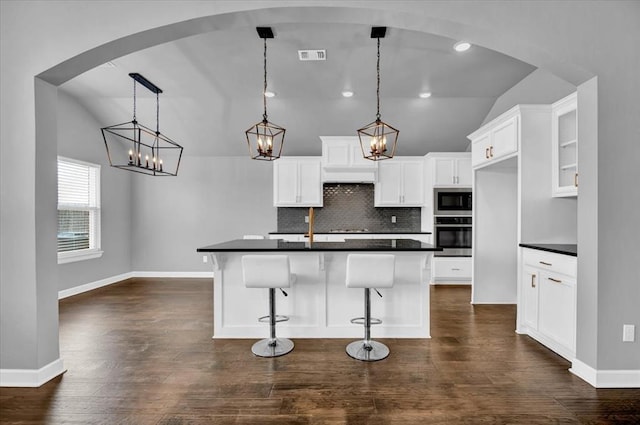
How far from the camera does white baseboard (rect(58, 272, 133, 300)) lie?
16.0ft

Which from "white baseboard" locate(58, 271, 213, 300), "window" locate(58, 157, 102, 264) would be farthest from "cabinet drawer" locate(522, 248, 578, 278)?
"window" locate(58, 157, 102, 264)

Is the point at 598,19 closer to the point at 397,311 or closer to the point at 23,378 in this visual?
the point at 397,311

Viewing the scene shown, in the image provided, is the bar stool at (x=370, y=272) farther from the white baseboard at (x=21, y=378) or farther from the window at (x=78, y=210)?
the window at (x=78, y=210)

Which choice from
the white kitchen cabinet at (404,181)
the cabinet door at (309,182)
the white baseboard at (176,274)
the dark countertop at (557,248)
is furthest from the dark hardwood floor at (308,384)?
the cabinet door at (309,182)

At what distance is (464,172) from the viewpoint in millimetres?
5766

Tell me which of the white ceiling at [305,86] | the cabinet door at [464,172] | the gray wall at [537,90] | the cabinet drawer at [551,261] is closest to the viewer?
the cabinet drawer at [551,261]

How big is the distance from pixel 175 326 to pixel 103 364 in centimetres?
93

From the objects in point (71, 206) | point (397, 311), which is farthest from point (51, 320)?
point (71, 206)

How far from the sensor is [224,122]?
5.62m

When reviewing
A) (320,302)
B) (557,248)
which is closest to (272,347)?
(320,302)

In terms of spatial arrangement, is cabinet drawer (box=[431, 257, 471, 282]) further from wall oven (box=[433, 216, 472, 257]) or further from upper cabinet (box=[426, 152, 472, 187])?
upper cabinet (box=[426, 152, 472, 187])

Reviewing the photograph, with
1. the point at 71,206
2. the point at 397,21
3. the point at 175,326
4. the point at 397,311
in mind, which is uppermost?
the point at 397,21

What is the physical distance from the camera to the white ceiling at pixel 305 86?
A: 11.8ft

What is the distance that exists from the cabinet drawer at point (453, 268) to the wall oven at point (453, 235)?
89mm
